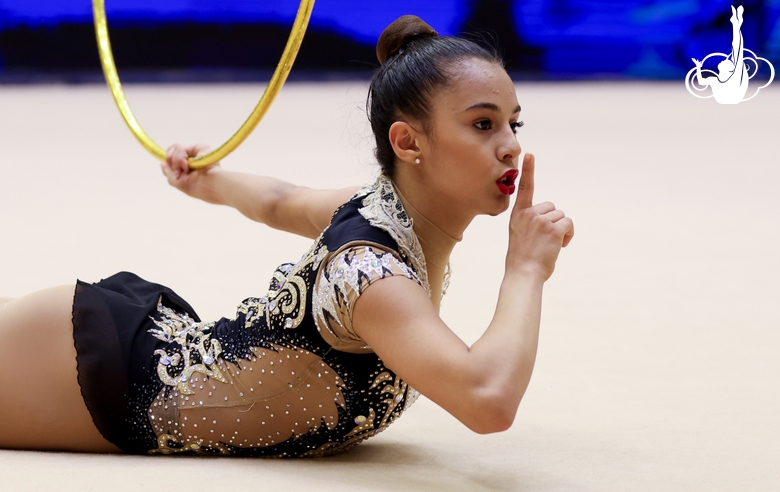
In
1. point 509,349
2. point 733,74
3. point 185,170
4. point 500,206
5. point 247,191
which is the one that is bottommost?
point 509,349

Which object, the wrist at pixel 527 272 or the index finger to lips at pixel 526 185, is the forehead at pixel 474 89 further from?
the wrist at pixel 527 272

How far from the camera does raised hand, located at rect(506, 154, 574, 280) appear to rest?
5.89ft

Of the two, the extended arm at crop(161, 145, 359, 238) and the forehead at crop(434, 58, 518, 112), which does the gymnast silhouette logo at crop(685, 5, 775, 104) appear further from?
the forehead at crop(434, 58, 518, 112)

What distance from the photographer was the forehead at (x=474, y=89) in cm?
182

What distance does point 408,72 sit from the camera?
6.17 ft

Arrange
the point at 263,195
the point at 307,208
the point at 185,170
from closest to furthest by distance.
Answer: the point at 307,208, the point at 263,195, the point at 185,170

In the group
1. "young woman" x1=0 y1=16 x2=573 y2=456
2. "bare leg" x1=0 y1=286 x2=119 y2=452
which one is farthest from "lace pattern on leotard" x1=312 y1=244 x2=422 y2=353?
"bare leg" x1=0 y1=286 x2=119 y2=452

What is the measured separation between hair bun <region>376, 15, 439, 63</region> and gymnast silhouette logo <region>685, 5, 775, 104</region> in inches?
350

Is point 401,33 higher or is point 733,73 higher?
point 733,73

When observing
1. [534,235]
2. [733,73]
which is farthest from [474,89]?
[733,73]

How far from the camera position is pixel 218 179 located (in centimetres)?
273

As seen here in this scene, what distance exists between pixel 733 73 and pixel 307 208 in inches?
390

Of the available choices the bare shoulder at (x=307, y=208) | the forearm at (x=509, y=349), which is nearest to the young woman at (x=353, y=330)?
the forearm at (x=509, y=349)

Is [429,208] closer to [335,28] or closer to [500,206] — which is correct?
[500,206]
